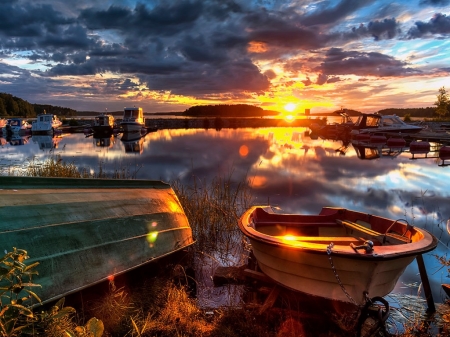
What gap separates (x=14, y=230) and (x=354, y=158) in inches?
1029

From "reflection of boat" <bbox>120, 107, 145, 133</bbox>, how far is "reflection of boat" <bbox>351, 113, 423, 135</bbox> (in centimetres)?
2736

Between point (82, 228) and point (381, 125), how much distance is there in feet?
126

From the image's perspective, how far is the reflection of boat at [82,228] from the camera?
3.90 metres

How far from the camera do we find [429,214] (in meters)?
Result: 10.9

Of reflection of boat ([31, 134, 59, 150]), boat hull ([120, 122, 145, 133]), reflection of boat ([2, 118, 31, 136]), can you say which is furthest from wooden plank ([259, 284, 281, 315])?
reflection of boat ([2, 118, 31, 136])

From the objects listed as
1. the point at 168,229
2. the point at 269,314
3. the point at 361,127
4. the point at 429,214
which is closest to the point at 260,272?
the point at 269,314

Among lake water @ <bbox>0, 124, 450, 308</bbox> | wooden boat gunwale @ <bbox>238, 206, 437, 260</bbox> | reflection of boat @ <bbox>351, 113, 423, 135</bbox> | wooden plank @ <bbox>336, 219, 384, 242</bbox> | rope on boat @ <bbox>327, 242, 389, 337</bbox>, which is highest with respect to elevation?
reflection of boat @ <bbox>351, 113, 423, 135</bbox>

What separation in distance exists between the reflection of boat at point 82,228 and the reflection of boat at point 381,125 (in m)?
35.4

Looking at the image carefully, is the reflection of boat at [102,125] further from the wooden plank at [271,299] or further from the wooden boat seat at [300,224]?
the wooden plank at [271,299]

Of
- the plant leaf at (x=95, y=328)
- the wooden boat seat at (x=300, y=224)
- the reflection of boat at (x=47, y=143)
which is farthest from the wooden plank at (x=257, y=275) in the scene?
the reflection of boat at (x=47, y=143)

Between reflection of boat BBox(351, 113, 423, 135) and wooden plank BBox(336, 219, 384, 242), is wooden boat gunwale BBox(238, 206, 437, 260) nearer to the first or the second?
wooden plank BBox(336, 219, 384, 242)

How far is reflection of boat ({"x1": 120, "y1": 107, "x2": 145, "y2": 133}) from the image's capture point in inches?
1758

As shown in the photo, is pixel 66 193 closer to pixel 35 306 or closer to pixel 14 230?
pixel 14 230

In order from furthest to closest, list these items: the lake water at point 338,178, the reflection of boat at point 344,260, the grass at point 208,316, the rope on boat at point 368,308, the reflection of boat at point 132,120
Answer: the reflection of boat at point 132,120
the lake water at point 338,178
the grass at point 208,316
the reflection of boat at point 344,260
the rope on boat at point 368,308
